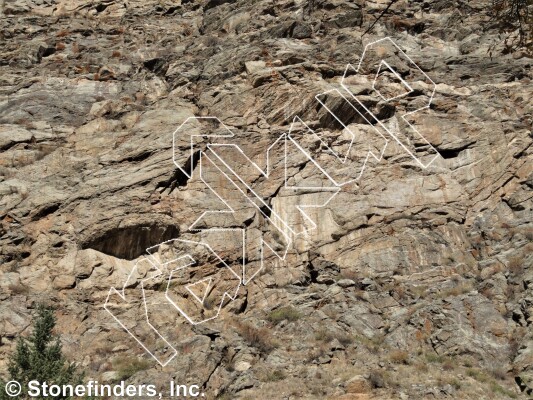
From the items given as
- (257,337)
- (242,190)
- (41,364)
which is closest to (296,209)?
(242,190)

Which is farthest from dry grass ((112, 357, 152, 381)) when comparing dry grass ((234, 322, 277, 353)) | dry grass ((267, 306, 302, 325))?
dry grass ((267, 306, 302, 325))

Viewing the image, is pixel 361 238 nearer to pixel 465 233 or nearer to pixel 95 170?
pixel 465 233

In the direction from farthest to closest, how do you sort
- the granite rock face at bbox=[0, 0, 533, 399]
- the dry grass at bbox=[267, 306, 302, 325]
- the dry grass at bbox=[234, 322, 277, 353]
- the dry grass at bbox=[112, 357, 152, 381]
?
the dry grass at bbox=[267, 306, 302, 325] < the dry grass at bbox=[234, 322, 277, 353] < the granite rock face at bbox=[0, 0, 533, 399] < the dry grass at bbox=[112, 357, 152, 381]

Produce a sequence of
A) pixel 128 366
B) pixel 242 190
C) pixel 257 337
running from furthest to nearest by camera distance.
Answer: pixel 242 190
pixel 257 337
pixel 128 366

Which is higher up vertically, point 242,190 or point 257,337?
point 242,190

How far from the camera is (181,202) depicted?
15.3 metres

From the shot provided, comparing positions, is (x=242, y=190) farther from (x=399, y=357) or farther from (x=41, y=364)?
(x=41, y=364)

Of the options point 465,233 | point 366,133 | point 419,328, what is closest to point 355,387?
point 419,328

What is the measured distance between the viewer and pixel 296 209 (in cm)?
1550

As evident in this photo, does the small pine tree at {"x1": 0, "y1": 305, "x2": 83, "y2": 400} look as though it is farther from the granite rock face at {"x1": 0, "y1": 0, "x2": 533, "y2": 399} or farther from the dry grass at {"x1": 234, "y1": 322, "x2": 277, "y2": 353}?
the dry grass at {"x1": 234, "y1": 322, "x2": 277, "y2": 353}

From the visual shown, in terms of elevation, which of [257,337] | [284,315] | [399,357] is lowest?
[284,315]

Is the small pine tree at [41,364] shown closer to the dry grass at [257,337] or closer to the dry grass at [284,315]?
the dry grass at [257,337]

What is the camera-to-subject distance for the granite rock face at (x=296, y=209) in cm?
1191

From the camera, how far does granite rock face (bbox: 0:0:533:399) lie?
11914mm
